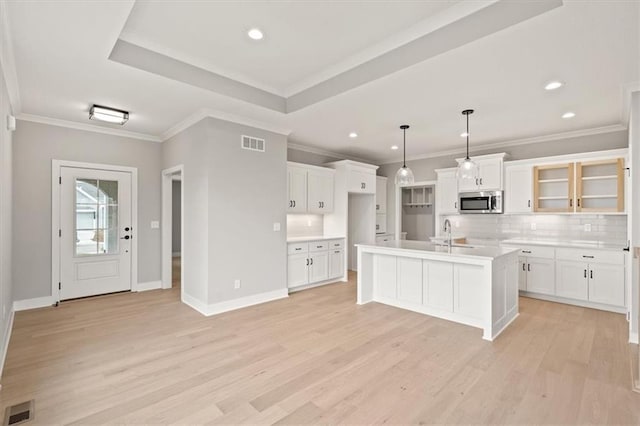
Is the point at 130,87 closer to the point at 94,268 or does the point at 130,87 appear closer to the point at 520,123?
the point at 94,268

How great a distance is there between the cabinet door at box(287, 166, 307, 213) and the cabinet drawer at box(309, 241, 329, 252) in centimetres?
66

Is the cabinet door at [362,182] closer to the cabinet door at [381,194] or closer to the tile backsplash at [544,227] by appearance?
the cabinet door at [381,194]

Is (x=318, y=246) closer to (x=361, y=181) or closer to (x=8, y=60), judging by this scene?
(x=361, y=181)

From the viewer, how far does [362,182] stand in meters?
6.89

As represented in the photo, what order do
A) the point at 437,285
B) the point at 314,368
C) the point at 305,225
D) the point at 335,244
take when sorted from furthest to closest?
the point at 305,225
the point at 335,244
the point at 437,285
the point at 314,368

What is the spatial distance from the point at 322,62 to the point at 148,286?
465 centimetres

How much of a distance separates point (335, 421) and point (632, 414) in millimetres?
2000

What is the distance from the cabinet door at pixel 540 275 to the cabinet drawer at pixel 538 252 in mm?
61

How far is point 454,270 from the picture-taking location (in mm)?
4012

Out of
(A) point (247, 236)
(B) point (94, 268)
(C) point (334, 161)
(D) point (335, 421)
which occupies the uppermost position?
(C) point (334, 161)

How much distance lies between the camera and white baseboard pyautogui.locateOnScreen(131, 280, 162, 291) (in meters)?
5.49

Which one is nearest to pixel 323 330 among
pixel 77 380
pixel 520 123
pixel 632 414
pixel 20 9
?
pixel 77 380

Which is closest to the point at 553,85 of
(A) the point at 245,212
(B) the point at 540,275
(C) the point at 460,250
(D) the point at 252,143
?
(C) the point at 460,250

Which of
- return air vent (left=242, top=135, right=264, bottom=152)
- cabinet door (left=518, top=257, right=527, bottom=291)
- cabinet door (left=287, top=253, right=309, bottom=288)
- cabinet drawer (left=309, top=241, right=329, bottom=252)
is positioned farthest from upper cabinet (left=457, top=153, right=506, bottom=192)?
return air vent (left=242, top=135, right=264, bottom=152)
